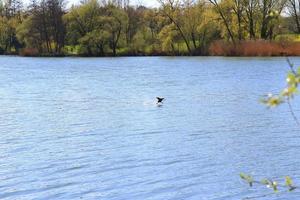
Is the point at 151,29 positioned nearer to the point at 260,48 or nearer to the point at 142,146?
the point at 260,48

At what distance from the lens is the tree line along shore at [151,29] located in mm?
64125

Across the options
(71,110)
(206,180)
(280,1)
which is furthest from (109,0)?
(206,180)

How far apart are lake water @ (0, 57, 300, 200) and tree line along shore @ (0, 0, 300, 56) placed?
39.0 metres

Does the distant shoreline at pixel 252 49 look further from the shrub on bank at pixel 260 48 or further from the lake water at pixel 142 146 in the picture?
the lake water at pixel 142 146

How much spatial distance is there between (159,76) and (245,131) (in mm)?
22399

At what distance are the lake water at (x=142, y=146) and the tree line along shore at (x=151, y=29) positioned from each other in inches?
1536

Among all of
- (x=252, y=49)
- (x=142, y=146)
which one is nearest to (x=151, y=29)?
(x=252, y=49)

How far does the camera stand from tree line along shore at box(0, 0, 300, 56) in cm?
6412

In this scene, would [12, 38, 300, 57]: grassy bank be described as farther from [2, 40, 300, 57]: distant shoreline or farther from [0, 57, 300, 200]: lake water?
[0, 57, 300, 200]: lake water

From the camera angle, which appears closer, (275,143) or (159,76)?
(275,143)

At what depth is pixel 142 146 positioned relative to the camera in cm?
1346

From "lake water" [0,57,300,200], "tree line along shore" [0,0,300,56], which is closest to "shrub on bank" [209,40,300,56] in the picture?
"tree line along shore" [0,0,300,56]

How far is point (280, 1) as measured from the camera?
64.6 m

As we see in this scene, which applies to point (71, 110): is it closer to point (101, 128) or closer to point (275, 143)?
point (101, 128)
